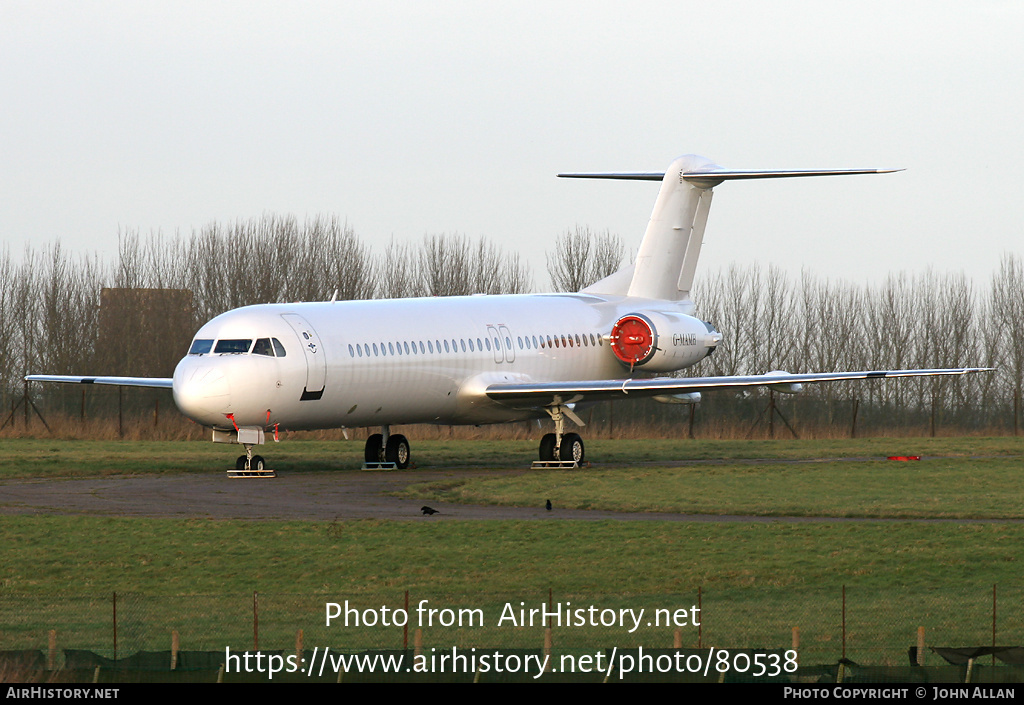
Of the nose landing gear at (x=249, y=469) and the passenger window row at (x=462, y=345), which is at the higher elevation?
the passenger window row at (x=462, y=345)

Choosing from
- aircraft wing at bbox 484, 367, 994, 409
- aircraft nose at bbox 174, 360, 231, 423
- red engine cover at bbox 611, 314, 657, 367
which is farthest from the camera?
red engine cover at bbox 611, 314, 657, 367

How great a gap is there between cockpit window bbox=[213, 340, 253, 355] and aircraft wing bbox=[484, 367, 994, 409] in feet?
21.2

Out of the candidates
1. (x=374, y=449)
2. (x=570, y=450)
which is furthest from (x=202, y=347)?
(x=570, y=450)

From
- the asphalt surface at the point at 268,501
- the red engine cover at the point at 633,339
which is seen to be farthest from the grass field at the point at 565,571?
the red engine cover at the point at 633,339

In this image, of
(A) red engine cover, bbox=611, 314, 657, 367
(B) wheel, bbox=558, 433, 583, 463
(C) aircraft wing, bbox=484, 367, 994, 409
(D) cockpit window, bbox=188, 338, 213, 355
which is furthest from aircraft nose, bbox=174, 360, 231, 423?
(A) red engine cover, bbox=611, 314, 657, 367

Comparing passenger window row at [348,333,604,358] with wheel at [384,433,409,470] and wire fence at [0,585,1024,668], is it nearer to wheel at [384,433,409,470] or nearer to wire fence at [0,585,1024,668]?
wheel at [384,433,409,470]

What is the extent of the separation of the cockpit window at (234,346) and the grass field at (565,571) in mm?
4879

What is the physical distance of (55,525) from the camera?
74.7 ft

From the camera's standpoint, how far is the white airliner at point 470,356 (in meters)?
29.6

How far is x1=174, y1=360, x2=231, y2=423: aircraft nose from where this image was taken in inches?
1134

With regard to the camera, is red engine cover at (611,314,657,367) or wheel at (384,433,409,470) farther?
red engine cover at (611,314,657,367)

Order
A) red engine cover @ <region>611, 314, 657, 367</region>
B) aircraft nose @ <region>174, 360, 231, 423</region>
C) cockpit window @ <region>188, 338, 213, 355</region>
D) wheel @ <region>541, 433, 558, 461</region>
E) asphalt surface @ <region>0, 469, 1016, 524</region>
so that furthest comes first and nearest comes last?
red engine cover @ <region>611, 314, 657, 367</region>, wheel @ <region>541, 433, 558, 461</region>, cockpit window @ <region>188, 338, 213, 355</region>, aircraft nose @ <region>174, 360, 231, 423</region>, asphalt surface @ <region>0, 469, 1016, 524</region>

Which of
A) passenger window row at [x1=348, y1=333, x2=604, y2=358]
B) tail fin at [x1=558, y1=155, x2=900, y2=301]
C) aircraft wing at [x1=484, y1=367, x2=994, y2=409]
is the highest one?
tail fin at [x1=558, y1=155, x2=900, y2=301]

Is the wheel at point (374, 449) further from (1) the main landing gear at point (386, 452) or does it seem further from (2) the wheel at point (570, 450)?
(2) the wheel at point (570, 450)
